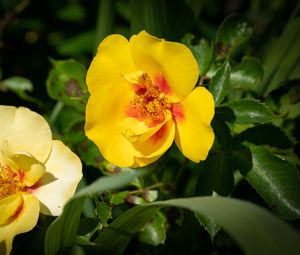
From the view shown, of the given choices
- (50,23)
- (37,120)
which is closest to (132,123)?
(37,120)

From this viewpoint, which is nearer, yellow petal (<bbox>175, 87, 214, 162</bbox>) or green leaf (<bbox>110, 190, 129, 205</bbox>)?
yellow petal (<bbox>175, 87, 214, 162</bbox>)

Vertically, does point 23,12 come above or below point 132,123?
below

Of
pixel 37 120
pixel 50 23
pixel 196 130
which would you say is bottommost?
pixel 50 23

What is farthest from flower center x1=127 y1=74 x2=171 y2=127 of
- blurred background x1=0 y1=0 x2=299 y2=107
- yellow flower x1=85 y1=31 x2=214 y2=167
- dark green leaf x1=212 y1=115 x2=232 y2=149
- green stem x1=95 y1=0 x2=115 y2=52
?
blurred background x1=0 y1=0 x2=299 y2=107

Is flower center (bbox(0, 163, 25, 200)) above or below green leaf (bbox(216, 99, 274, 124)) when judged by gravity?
below

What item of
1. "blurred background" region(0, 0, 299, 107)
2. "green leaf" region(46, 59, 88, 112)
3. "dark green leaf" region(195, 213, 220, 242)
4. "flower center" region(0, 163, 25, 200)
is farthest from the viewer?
"blurred background" region(0, 0, 299, 107)

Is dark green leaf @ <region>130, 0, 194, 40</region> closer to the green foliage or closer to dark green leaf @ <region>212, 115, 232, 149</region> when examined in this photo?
the green foliage

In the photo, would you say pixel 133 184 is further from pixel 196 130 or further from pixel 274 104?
pixel 274 104

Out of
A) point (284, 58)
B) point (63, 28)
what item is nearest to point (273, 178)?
point (284, 58)
